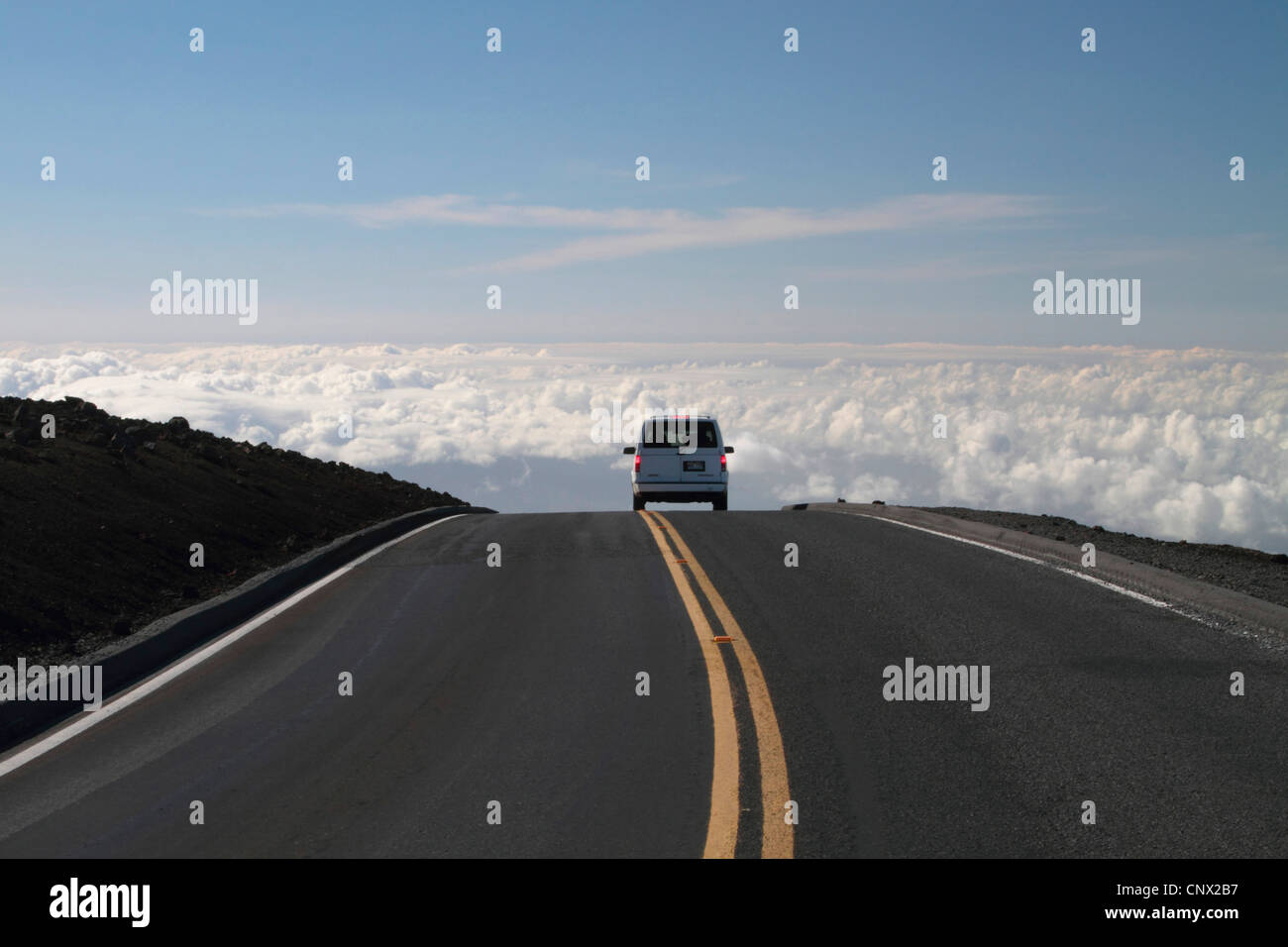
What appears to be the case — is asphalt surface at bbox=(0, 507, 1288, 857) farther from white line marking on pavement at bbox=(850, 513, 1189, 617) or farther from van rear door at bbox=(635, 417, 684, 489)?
van rear door at bbox=(635, 417, 684, 489)

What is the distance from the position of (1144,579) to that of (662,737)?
6844 millimetres

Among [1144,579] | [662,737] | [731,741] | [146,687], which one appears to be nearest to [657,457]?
[1144,579]

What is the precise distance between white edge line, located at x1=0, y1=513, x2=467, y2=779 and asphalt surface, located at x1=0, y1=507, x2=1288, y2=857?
0.13 metres

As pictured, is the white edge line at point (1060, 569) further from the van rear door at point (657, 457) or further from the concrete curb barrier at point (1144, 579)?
the van rear door at point (657, 457)

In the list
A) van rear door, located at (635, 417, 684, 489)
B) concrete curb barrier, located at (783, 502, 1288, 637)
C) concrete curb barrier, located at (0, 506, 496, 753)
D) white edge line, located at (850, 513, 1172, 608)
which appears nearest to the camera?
concrete curb barrier, located at (0, 506, 496, 753)

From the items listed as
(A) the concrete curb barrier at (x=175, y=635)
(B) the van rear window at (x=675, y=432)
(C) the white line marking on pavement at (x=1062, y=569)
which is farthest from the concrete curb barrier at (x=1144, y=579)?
(A) the concrete curb barrier at (x=175, y=635)

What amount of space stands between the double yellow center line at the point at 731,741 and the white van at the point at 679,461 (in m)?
11.6

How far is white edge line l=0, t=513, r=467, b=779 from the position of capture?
6851 millimetres

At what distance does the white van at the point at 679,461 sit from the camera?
922 inches

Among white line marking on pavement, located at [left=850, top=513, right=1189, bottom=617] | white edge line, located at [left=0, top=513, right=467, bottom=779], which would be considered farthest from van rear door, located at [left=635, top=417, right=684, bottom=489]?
white edge line, located at [left=0, top=513, right=467, bottom=779]

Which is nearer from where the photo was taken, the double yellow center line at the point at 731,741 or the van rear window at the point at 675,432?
the double yellow center line at the point at 731,741

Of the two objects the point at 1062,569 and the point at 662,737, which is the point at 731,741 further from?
the point at 1062,569

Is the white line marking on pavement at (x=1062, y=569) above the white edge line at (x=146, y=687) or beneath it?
above
